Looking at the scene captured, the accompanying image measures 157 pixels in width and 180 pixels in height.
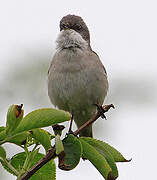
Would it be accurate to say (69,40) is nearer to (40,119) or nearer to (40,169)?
(40,169)

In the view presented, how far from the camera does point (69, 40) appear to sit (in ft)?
16.3

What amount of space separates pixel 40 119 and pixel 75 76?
9.40 feet

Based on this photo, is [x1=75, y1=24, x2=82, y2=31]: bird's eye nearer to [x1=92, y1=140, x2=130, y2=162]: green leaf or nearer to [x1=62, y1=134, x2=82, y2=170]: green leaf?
[x1=92, y1=140, x2=130, y2=162]: green leaf

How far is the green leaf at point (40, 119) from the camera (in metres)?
1.82

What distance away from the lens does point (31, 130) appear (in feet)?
6.40

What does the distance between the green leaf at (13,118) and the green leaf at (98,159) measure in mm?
379

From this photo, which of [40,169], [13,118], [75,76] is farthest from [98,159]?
[75,76]

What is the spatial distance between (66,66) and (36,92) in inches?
97.7

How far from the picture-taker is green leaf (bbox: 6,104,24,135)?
5.93ft

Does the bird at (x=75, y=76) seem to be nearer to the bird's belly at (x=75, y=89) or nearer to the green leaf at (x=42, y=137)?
the bird's belly at (x=75, y=89)

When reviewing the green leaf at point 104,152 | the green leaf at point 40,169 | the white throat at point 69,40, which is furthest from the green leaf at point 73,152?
the white throat at point 69,40

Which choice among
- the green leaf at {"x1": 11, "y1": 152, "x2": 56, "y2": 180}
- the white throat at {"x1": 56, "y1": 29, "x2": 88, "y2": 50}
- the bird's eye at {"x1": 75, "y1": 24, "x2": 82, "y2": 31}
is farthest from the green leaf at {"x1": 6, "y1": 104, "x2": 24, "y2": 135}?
the bird's eye at {"x1": 75, "y1": 24, "x2": 82, "y2": 31}

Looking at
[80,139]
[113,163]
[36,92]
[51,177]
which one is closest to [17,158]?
[51,177]

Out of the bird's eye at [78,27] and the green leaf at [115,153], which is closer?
the green leaf at [115,153]
